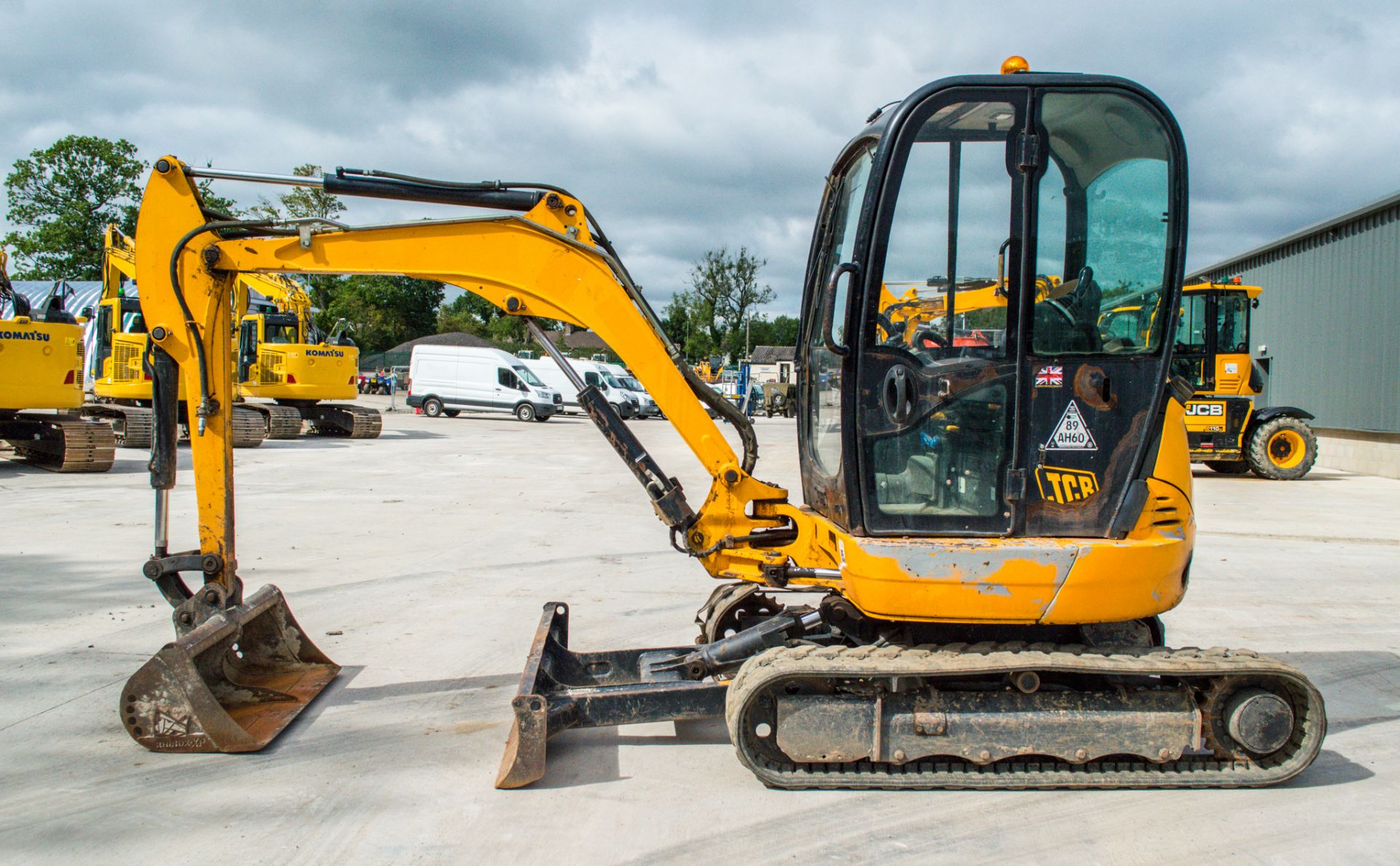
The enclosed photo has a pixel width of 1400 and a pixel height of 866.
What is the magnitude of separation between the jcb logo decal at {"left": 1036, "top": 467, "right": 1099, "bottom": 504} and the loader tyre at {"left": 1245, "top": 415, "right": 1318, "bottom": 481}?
15.4 metres

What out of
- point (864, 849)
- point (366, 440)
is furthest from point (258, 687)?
point (366, 440)

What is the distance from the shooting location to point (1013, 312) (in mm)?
4145

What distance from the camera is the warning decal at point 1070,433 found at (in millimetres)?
4176

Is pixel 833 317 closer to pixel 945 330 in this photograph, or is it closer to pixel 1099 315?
pixel 945 330

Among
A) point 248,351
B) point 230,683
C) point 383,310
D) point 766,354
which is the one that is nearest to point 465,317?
point 383,310

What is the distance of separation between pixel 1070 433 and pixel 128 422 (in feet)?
63.3

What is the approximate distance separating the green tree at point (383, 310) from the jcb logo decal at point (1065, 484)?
67.2 m

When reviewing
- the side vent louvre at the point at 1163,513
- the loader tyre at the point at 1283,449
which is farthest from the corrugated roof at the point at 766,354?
the side vent louvre at the point at 1163,513

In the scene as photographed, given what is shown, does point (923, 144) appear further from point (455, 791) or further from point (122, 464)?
point (122, 464)

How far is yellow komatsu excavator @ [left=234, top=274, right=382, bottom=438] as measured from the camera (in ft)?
75.4

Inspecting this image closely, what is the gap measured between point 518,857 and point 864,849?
4.15ft

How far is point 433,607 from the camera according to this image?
7121 millimetres

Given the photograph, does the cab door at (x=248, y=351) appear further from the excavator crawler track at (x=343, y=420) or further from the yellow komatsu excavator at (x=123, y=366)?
the yellow komatsu excavator at (x=123, y=366)

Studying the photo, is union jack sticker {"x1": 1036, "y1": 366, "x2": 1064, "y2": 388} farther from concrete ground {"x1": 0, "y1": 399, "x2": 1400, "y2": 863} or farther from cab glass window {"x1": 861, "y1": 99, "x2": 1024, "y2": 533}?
concrete ground {"x1": 0, "y1": 399, "x2": 1400, "y2": 863}
